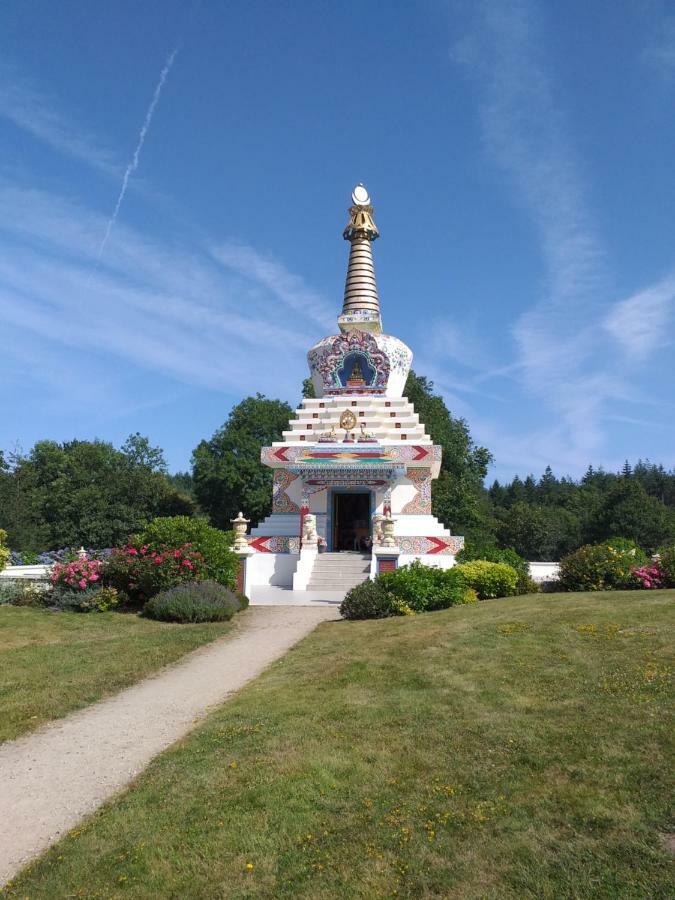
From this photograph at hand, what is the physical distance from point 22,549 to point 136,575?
20423 mm

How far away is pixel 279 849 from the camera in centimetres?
507

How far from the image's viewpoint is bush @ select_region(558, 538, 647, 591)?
20.3m

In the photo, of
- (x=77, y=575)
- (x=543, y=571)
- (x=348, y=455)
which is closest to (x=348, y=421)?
(x=348, y=455)

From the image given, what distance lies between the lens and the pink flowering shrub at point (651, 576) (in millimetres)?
19922

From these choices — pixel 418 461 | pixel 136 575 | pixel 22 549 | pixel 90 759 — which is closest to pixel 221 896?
pixel 90 759

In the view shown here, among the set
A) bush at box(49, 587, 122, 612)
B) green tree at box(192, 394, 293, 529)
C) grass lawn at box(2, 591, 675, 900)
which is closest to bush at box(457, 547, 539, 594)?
grass lawn at box(2, 591, 675, 900)

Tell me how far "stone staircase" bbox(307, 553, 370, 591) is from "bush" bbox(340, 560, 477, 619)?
18.1 ft

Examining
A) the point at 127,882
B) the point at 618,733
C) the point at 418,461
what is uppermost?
the point at 418,461

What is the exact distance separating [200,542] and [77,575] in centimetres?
362

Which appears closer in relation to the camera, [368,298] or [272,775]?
[272,775]

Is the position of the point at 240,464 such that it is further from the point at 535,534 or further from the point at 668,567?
the point at 535,534

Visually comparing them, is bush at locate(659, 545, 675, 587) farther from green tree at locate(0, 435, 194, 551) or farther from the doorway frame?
green tree at locate(0, 435, 194, 551)

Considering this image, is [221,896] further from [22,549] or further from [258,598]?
[22,549]

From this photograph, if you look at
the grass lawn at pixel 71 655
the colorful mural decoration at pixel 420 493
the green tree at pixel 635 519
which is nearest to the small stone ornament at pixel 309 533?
the colorful mural decoration at pixel 420 493
